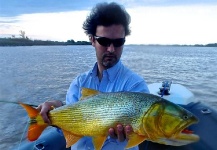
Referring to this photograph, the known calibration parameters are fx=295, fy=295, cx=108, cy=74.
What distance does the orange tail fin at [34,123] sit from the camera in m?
2.71

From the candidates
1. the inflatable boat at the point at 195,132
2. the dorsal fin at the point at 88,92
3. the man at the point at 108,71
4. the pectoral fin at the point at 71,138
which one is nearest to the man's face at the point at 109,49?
the man at the point at 108,71

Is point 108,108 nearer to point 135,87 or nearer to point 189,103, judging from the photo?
point 135,87

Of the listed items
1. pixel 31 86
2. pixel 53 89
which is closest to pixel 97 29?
pixel 53 89

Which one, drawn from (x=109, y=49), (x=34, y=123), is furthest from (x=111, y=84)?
(x=34, y=123)

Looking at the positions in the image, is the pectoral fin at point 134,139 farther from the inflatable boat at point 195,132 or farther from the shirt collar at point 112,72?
the inflatable boat at point 195,132

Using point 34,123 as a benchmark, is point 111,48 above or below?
above

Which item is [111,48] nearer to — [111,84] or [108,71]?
[108,71]

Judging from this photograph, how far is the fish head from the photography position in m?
2.34

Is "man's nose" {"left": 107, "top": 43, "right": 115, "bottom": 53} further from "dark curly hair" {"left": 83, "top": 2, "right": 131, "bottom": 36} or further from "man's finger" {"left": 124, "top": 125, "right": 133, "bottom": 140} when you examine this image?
"man's finger" {"left": 124, "top": 125, "right": 133, "bottom": 140}

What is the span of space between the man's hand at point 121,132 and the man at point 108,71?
283 mm

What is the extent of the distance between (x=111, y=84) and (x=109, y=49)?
363 mm

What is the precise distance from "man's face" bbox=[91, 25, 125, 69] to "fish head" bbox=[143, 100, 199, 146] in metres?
0.87

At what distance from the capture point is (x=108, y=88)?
3.06 m

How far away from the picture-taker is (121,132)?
247 centimetres
